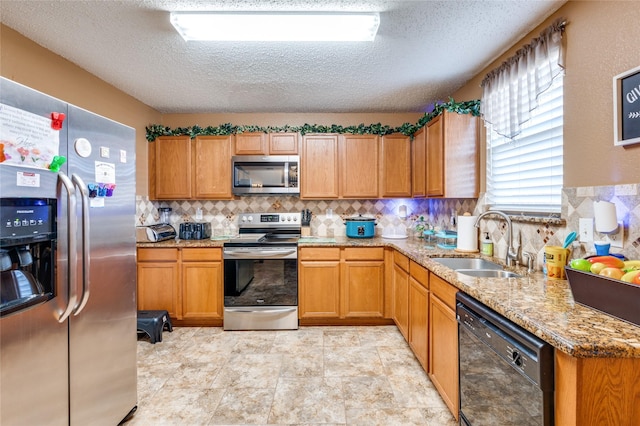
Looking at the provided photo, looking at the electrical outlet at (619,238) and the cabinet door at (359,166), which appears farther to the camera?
the cabinet door at (359,166)

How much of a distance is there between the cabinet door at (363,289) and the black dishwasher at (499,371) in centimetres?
155

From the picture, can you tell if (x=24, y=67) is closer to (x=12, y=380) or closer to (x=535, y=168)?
(x=12, y=380)

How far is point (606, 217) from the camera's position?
1.35m

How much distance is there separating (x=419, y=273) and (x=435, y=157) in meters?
1.17

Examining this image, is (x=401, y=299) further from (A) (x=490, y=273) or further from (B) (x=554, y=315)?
(B) (x=554, y=315)

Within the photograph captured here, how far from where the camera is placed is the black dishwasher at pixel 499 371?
37.1 inches

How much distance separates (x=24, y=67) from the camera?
2029mm

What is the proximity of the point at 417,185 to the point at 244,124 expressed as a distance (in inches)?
89.6

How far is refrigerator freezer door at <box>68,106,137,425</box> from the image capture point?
1355 mm

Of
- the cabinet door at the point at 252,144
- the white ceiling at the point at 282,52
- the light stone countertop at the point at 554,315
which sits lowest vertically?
the light stone countertop at the point at 554,315

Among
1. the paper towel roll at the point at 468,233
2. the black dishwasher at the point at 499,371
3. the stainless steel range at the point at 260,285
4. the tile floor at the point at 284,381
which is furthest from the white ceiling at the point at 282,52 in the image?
the tile floor at the point at 284,381

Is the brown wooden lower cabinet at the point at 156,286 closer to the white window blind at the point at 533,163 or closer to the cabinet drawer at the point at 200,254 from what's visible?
the cabinet drawer at the point at 200,254


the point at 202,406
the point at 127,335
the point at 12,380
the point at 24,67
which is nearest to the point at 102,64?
the point at 24,67

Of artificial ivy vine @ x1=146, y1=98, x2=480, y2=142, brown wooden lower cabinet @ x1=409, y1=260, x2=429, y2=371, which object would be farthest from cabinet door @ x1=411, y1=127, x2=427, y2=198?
brown wooden lower cabinet @ x1=409, y1=260, x2=429, y2=371
